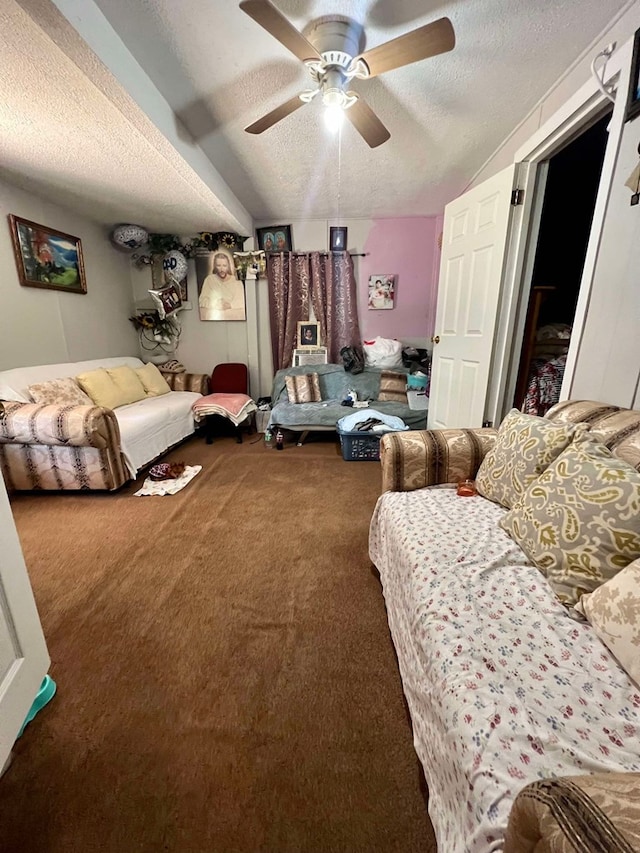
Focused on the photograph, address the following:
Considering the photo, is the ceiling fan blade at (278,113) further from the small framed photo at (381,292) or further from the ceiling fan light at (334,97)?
the small framed photo at (381,292)

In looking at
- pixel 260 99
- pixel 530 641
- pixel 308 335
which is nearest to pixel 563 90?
pixel 260 99

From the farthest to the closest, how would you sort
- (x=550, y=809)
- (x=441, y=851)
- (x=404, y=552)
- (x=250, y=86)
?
(x=250, y=86), (x=404, y=552), (x=441, y=851), (x=550, y=809)

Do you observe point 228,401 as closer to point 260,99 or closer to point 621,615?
point 260,99

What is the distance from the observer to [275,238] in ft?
12.7

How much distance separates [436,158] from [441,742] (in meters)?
3.30

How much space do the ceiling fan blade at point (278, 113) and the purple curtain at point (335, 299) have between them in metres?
2.04

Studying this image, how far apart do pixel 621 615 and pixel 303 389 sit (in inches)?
121

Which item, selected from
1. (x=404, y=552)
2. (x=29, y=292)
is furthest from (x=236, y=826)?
(x=29, y=292)

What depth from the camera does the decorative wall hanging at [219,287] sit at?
12.8 feet

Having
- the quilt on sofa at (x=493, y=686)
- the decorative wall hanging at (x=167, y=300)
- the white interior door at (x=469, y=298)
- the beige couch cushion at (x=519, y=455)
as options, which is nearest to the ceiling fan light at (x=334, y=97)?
the white interior door at (x=469, y=298)

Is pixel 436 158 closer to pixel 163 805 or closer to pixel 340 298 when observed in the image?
pixel 340 298

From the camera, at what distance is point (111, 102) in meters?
1.61

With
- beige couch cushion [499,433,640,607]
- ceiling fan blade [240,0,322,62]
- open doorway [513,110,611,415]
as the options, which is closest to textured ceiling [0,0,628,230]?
ceiling fan blade [240,0,322,62]

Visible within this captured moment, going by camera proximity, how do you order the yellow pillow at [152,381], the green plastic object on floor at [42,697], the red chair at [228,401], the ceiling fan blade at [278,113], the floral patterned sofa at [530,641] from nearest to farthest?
the floral patterned sofa at [530,641]
the green plastic object on floor at [42,697]
the ceiling fan blade at [278,113]
the red chair at [228,401]
the yellow pillow at [152,381]
